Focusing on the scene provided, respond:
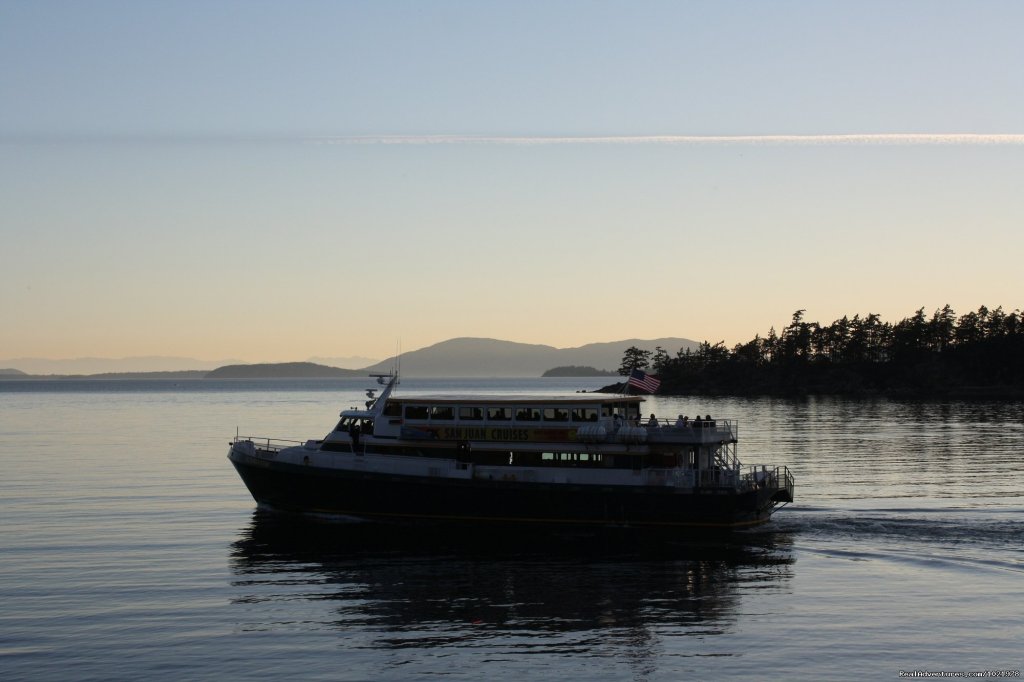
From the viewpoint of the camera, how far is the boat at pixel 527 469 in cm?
4019

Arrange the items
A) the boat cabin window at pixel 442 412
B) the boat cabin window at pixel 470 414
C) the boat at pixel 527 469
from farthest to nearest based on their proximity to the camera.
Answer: the boat cabin window at pixel 442 412 → the boat cabin window at pixel 470 414 → the boat at pixel 527 469

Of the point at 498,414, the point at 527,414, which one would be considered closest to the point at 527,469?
the point at 527,414

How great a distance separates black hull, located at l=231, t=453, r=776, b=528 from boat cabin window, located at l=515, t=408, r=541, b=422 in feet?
9.18

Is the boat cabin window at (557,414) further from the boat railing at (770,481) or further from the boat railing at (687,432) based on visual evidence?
the boat railing at (770,481)

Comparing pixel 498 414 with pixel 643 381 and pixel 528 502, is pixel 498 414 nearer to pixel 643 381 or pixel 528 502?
pixel 528 502

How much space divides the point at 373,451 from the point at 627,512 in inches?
433

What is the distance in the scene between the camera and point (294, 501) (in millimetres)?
43812

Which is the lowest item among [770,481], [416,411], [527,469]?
[770,481]

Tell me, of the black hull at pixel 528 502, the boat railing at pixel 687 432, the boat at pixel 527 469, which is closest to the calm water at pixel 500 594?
the black hull at pixel 528 502

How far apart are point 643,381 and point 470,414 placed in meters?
7.32

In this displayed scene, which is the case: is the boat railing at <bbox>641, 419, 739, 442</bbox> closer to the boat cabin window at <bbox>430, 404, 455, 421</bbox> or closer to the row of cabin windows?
the row of cabin windows

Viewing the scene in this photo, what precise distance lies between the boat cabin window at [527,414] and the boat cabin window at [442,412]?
8.99ft

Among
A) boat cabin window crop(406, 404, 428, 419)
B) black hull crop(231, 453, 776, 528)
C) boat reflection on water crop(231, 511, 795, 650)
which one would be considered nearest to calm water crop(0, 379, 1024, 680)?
boat reflection on water crop(231, 511, 795, 650)

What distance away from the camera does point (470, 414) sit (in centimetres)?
4250
